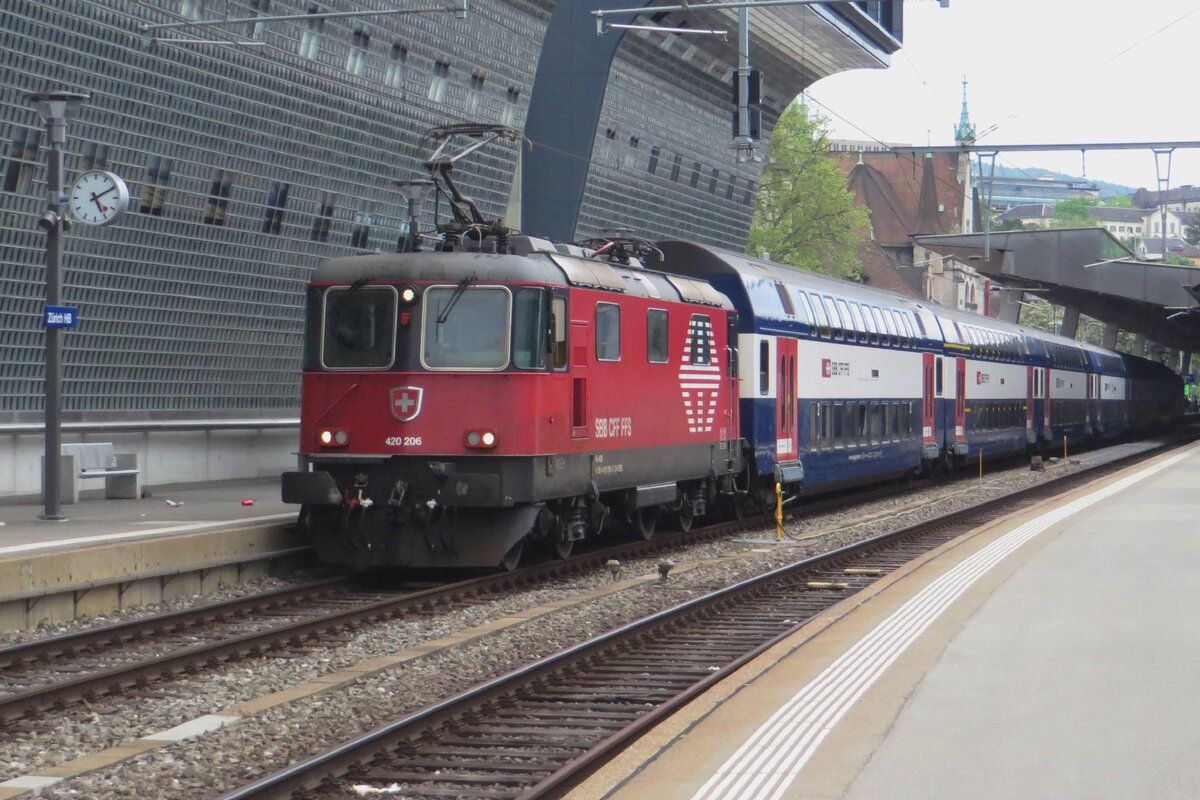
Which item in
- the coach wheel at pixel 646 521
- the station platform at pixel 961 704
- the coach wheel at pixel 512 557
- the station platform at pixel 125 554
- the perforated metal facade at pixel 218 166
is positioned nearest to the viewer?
the station platform at pixel 961 704

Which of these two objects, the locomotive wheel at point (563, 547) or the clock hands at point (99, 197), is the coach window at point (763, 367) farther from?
the clock hands at point (99, 197)

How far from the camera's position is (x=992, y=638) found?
10562 millimetres

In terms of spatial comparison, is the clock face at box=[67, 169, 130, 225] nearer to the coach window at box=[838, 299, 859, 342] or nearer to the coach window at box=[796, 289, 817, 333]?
the coach window at box=[796, 289, 817, 333]

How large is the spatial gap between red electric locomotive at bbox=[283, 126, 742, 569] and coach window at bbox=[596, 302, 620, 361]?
0.03m

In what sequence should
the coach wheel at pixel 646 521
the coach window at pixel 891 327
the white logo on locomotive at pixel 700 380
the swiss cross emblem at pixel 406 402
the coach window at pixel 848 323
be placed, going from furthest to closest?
1. the coach window at pixel 891 327
2. the coach window at pixel 848 323
3. the coach wheel at pixel 646 521
4. the white logo on locomotive at pixel 700 380
5. the swiss cross emblem at pixel 406 402

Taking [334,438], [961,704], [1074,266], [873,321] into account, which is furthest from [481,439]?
[1074,266]

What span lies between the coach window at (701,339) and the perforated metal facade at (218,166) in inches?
346

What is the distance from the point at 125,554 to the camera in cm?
1416

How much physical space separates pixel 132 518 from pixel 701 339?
7.26 metres

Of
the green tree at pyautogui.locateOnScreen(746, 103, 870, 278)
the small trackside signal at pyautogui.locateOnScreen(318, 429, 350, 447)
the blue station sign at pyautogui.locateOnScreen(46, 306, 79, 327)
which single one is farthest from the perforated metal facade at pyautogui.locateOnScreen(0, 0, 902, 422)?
the green tree at pyautogui.locateOnScreen(746, 103, 870, 278)

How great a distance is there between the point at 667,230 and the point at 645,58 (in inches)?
271

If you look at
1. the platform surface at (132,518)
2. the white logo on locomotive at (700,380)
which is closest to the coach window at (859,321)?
the white logo on locomotive at (700,380)

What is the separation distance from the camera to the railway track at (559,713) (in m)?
7.52

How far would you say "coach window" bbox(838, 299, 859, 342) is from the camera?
26.1 metres
